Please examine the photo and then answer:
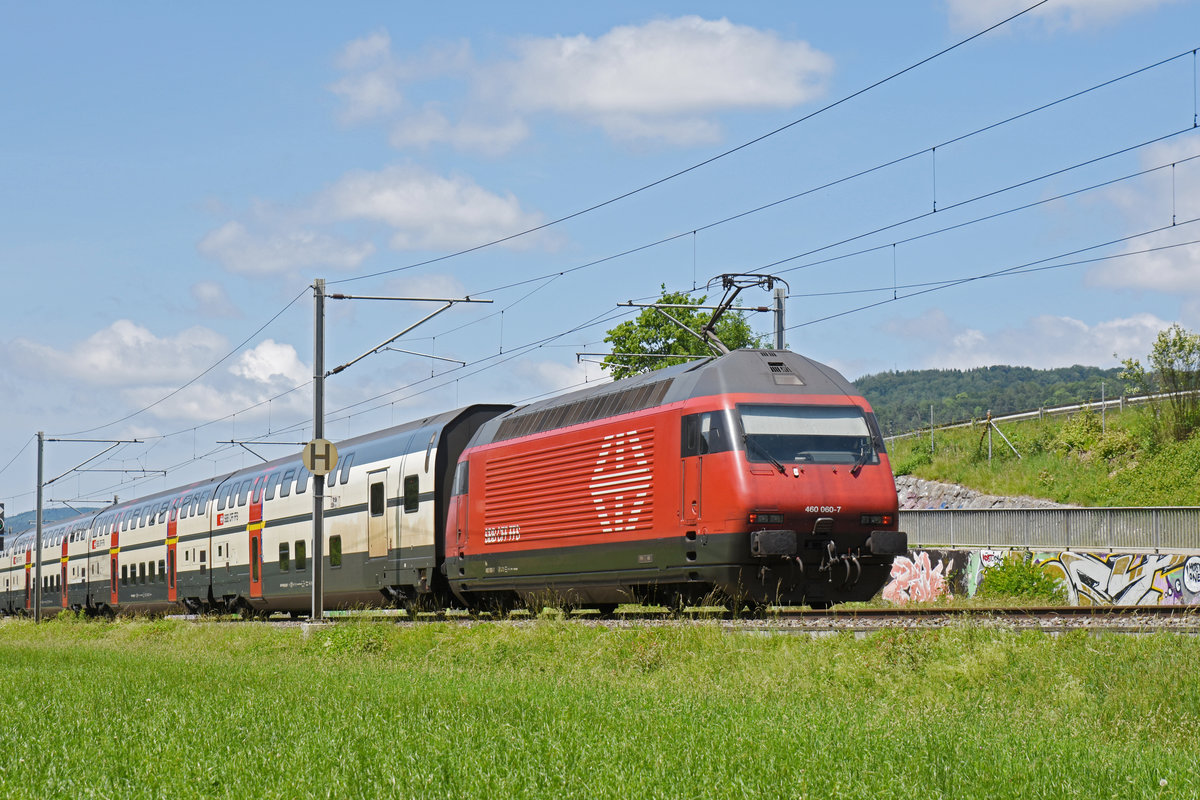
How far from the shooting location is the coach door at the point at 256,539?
34688mm

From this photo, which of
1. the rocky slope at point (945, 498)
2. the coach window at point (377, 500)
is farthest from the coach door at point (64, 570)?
the rocky slope at point (945, 498)

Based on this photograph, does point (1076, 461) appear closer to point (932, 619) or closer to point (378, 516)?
point (378, 516)

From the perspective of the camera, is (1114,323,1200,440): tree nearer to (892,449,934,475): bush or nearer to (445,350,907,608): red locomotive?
(892,449,934,475): bush

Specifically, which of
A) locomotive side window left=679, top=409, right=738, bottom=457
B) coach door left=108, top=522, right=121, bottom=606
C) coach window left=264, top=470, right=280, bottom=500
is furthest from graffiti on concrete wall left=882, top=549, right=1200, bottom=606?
coach door left=108, top=522, right=121, bottom=606

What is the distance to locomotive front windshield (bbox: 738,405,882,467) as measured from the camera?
19000 millimetres

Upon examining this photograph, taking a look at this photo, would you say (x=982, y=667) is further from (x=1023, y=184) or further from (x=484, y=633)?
(x=1023, y=184)

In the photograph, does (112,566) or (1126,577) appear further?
(112,566)

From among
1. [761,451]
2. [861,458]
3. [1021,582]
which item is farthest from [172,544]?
[861,458]

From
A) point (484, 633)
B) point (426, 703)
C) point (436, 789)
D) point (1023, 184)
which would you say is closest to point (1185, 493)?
point (1023, 184)

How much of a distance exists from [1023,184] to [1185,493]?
25.6 metres

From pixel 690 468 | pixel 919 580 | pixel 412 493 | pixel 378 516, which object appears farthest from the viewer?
pixel 919 580

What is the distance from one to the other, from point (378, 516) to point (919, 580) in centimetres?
1540

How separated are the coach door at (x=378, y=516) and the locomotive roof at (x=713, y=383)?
22.3 ft

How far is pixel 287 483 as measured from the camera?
109 ft
